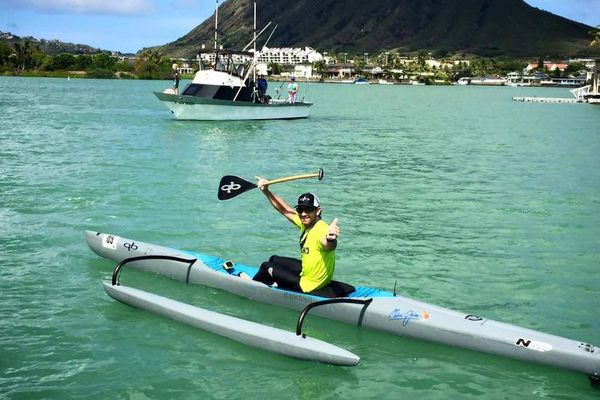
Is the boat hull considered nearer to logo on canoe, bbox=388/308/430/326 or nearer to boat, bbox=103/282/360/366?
boat, bbox=103/282/360/366

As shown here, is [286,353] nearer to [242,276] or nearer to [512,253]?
[242,276]

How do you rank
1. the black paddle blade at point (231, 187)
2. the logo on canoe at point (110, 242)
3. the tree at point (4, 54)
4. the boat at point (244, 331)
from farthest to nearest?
the tree at point (4, 54)
the logo on canoe at point (110, 242)
the black paddle blade at point (231, 187)
the boat at point (244, 331)

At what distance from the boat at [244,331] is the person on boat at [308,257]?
1.10 m

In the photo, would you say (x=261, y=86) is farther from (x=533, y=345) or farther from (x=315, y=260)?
(x=533, y=345)

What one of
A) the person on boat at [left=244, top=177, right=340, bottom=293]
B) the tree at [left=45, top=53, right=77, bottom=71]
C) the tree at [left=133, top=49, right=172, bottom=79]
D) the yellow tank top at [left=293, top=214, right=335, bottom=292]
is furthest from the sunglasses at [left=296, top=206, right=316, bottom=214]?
the tree at [left=45, top=53, right=77, bottom=71]

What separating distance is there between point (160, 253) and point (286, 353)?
4.45m

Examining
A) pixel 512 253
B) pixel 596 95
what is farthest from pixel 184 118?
pixel 596 95

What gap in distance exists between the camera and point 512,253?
51.2 ft

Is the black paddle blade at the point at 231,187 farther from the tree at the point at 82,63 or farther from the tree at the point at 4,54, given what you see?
the tree at the point at 82,63

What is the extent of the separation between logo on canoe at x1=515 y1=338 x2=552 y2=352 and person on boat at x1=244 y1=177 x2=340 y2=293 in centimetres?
276

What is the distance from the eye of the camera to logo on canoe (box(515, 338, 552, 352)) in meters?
9.25

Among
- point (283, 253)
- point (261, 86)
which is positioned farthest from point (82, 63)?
point (283, 253)

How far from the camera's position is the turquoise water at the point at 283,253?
9.27 metres

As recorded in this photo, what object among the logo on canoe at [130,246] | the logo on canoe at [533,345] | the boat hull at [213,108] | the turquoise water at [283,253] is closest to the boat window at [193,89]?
the boat hull at [213,108]
